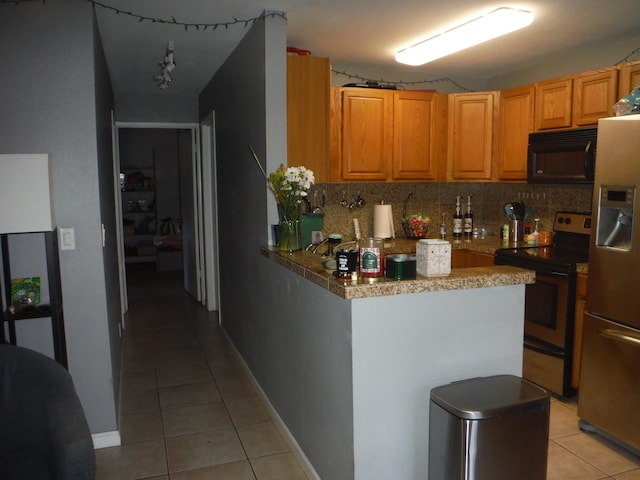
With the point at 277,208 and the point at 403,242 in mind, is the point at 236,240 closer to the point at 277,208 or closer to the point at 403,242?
the point at 277,208

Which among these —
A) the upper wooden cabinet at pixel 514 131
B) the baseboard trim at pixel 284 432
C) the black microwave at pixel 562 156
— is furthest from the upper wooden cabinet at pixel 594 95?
the baseboard trim at pixel 284 432

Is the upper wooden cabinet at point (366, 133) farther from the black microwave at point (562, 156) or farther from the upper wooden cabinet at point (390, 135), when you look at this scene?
the black microwave at point (562, 156)

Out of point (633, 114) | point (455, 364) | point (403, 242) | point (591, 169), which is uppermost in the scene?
point (633, 114)

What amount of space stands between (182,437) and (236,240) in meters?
1.57

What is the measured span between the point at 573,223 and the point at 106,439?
3.37 m

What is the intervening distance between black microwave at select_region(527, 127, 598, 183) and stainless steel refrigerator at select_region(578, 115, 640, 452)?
61 cm

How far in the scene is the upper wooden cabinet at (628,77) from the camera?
3.15 meters

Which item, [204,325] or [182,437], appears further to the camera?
[204,325]

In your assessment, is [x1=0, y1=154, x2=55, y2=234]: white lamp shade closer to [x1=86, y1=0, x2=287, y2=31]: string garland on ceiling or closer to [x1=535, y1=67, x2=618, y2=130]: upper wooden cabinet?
[x1=86, y1=0, x2=287, y2=31]: string garland on ceiling

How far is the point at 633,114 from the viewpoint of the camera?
269cm

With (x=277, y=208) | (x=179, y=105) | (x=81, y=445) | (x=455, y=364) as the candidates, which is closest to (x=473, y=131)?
(x=277, y=208)

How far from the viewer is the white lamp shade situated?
2.23 metres

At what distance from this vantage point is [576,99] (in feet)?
11.7

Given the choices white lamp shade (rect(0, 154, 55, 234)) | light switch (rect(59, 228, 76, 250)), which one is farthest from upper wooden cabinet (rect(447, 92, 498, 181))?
white lamp shade (rect(0, 154, 55, 234))
